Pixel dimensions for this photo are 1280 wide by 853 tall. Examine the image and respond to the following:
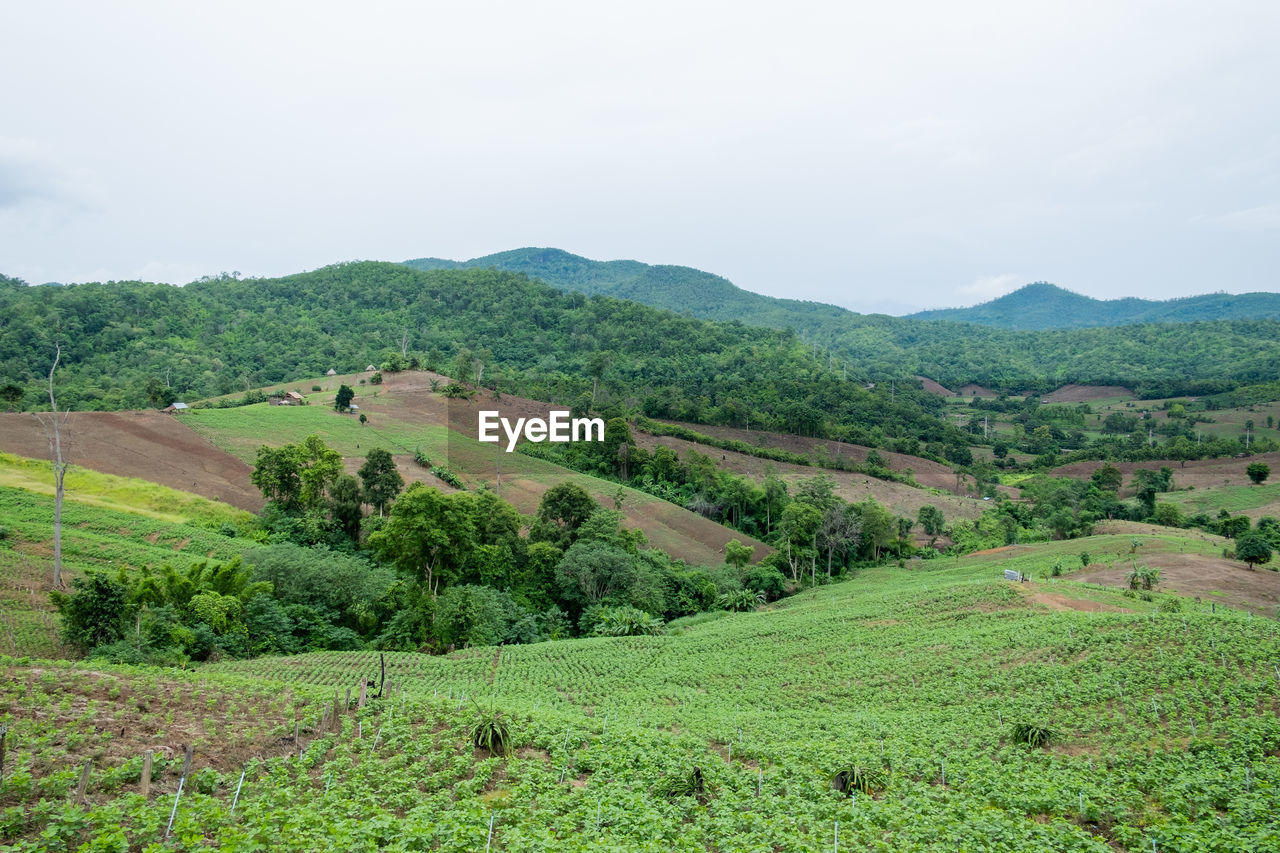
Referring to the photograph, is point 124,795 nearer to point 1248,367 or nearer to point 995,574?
point 995,574

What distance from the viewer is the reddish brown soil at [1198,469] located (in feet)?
256

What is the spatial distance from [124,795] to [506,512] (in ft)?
103

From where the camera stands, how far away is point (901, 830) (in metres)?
12.1

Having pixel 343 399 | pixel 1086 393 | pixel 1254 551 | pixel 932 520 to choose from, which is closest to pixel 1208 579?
pixel 1254 551

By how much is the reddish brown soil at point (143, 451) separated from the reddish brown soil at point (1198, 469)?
84.4 m

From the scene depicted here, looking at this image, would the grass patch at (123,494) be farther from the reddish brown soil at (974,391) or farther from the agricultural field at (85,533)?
the reddish brown soil at (974,391)

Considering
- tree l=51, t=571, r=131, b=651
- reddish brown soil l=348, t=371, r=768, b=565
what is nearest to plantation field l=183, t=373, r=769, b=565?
reddish brown soil l=348, t=371, r=768, b=565

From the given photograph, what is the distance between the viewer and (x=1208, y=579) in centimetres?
3588

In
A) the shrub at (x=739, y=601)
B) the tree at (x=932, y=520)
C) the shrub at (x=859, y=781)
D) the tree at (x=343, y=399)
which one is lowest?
the shrub at (x=739, y=601)

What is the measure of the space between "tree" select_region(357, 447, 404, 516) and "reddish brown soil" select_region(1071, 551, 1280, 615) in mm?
38285

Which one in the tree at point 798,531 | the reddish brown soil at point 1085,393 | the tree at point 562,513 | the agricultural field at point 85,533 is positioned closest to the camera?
the agricultural field at point 85,533

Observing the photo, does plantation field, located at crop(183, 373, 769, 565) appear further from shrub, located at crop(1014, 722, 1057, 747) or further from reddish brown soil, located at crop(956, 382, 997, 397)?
reddish brown soil, located at crop(956, 382, 997, 397)

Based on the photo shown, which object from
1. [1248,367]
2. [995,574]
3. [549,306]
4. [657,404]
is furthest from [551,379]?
[1248,367]

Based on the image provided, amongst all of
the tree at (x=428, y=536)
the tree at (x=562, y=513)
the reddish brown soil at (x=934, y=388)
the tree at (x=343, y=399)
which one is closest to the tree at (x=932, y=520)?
the tree at (x=562, y=513)
